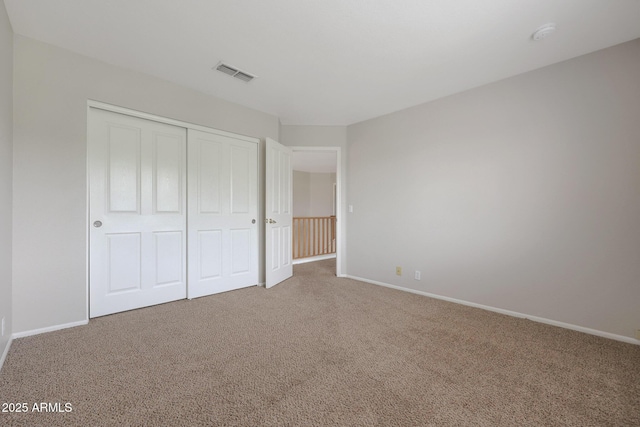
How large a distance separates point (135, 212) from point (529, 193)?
13.0ft

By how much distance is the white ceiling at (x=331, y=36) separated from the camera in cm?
181

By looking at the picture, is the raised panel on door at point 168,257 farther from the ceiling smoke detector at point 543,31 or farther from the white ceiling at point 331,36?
the ceiling smoke detector at point 543,31

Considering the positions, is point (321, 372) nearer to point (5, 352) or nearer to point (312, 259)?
point (5, 352)

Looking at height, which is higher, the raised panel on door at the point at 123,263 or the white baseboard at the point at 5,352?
the raised panel on door at the point at 123,263

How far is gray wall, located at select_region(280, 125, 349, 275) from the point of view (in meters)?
4.22

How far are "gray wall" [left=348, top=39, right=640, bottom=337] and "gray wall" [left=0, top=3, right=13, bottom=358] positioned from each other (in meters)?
3.67

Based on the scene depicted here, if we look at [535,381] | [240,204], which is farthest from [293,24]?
[535,381]

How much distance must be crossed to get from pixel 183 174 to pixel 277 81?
150 centimetres

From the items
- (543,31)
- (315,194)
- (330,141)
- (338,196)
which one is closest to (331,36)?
(543,31)

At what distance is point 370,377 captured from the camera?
1.59 m

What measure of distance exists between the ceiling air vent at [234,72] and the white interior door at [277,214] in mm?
883

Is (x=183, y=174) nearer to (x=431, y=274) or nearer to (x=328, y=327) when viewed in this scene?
(x=328, y=327)

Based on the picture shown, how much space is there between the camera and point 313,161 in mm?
7418

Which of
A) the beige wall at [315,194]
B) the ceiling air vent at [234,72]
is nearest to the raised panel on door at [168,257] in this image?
the ceiling air vent at [234,72]
